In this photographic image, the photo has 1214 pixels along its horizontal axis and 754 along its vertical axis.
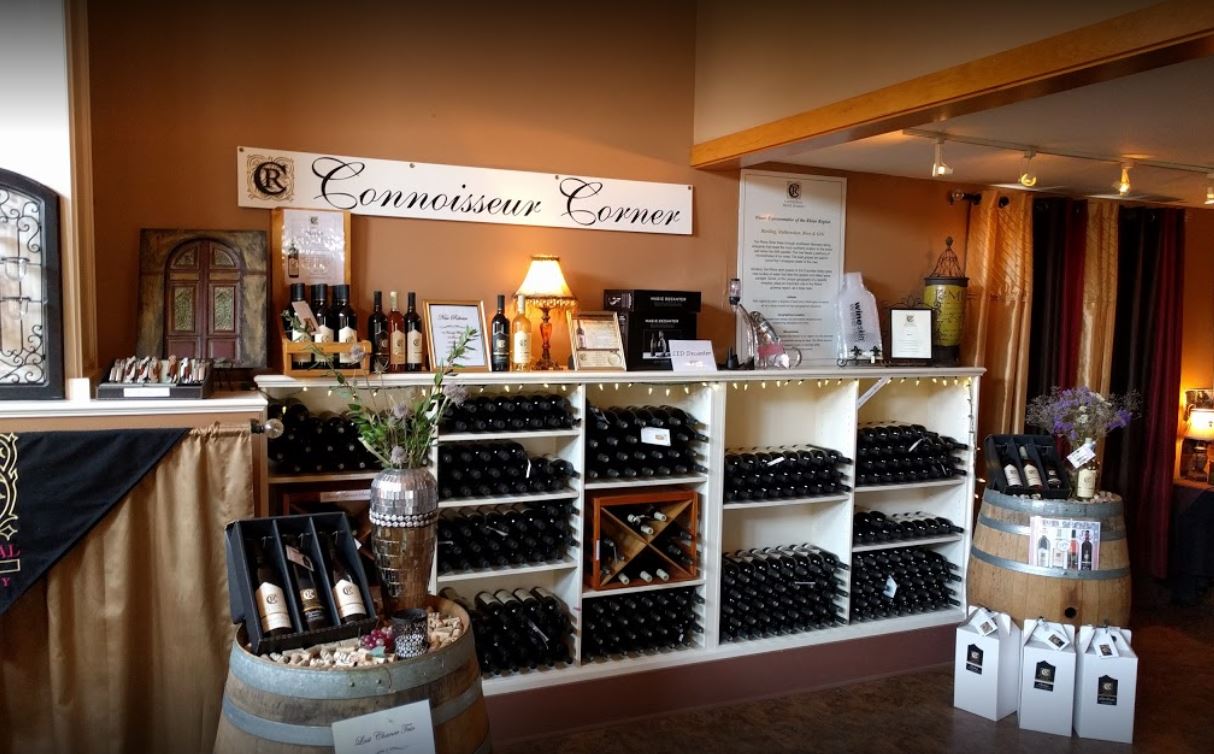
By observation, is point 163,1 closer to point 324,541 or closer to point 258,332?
point 258,332

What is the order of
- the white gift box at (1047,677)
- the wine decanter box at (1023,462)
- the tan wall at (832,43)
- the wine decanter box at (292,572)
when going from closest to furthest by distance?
the wine decanter box at (292,572), the tan wall at (832,43), the white gift box at (1047,677), the wine decanter box at (1023,462)

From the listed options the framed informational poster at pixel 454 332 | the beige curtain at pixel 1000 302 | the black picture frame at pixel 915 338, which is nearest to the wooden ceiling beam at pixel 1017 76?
the black picture frame at pixel 915 338

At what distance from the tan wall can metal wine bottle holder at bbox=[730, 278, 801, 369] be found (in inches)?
32.6

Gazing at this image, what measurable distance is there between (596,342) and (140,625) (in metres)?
2.10

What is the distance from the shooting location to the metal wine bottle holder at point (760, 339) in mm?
4406

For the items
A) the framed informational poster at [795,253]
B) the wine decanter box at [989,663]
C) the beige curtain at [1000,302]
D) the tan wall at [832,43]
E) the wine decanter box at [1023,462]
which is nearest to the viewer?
the tan wall at [832,43]

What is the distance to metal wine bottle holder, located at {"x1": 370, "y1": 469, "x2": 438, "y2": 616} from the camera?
221cm

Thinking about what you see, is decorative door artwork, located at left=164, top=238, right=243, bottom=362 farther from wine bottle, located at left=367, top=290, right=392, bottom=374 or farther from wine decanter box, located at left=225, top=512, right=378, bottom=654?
wine decanter box, located at left=225, top=512, right=378, bottom=654

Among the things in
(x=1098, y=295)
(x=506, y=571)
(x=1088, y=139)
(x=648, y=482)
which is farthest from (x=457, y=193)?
(x=1098, y=295)

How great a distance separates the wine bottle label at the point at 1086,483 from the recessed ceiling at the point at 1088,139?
4.91 feet

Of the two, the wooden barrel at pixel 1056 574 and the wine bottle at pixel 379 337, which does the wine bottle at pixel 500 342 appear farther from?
the wooden barrel at pixel 1056 574

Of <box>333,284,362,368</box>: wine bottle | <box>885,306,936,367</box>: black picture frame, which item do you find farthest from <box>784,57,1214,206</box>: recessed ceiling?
<box>333,284,362,368</box>: wine bottle

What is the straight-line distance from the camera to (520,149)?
4.05 meters

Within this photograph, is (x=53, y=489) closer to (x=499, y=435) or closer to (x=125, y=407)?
(x=125, y=407)
